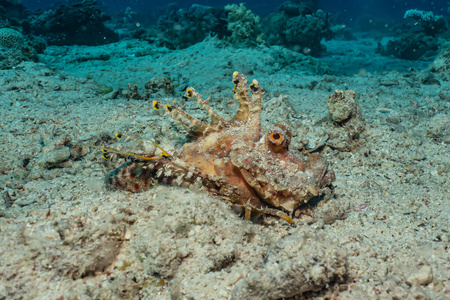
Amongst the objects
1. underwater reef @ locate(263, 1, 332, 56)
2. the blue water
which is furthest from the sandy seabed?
the blue water

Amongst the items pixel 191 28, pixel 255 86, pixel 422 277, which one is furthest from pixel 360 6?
pixel 422 277

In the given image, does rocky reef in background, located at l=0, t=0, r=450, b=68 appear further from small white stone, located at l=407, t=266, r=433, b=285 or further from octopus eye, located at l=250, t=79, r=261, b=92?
small white stone, located at l=407, t=266, r=433, b=285

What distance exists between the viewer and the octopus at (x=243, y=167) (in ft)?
7.22

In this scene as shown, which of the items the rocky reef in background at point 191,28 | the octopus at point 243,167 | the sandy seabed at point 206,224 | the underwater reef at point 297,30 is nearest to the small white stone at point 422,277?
the sandy seabed at point 206,224

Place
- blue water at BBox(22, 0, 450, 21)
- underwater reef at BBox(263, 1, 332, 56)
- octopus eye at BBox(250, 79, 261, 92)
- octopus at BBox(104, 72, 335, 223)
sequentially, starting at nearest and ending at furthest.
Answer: octopus at BBox(104, 72, 335, 223)
octopus eye at BBox(250, 79, 261, 92)
underwater reef at BBox(263, 1, 332, 56)
blue water at BBox(22, 0, 450, 21)

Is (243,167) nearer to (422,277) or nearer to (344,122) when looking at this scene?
(422,277)

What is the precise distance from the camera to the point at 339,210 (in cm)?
249

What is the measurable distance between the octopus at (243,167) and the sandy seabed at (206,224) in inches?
5.5

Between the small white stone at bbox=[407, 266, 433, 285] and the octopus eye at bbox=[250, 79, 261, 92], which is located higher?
the octopus eye at bbox=[250, 79, 261, 92]

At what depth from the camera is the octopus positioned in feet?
7.22

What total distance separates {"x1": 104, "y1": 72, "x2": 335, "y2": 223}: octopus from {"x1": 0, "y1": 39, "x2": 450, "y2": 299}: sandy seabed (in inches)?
5.5

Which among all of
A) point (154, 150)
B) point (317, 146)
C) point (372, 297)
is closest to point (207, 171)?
point (154, 150)

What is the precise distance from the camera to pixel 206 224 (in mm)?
2117

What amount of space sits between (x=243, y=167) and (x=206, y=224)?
1.76 ft
